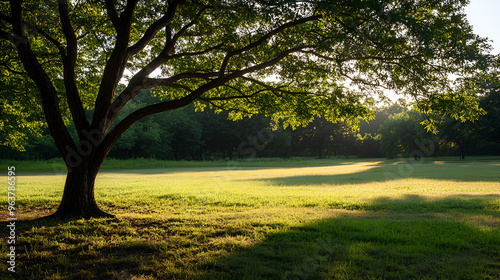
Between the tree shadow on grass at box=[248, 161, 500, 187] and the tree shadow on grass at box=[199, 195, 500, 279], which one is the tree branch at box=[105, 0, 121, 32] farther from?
the tree shadow on grass at box=[248, 161, 500, 187]

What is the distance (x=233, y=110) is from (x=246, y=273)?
896 cm

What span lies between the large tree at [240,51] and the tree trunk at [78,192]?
1.1 inches

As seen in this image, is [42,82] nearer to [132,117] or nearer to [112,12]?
[132,117]

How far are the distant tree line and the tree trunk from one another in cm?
4117

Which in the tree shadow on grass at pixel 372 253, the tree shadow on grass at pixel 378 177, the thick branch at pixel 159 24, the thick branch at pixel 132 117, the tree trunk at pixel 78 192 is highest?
the thick branch at pixel 159 24

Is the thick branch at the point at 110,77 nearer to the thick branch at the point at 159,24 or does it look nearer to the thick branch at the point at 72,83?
the thick branch at the point at 72,83

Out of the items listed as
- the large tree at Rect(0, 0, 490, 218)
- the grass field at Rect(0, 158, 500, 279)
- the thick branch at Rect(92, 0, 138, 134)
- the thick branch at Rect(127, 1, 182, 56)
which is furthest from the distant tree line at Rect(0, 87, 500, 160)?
the grass field at Rect(0, 158, 500, 279)

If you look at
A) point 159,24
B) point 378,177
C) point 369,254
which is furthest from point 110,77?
point 378,177

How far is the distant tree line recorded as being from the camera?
1987 inches

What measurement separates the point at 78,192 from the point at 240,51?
590 cm

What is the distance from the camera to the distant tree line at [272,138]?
50.5 metres

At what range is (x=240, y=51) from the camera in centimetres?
811

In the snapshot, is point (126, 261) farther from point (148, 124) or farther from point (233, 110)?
point (148, 124)

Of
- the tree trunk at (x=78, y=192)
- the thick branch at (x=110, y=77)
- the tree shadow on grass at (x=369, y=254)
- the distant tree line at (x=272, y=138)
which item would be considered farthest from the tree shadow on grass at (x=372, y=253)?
the distant tree line at (x=272, y=138)
